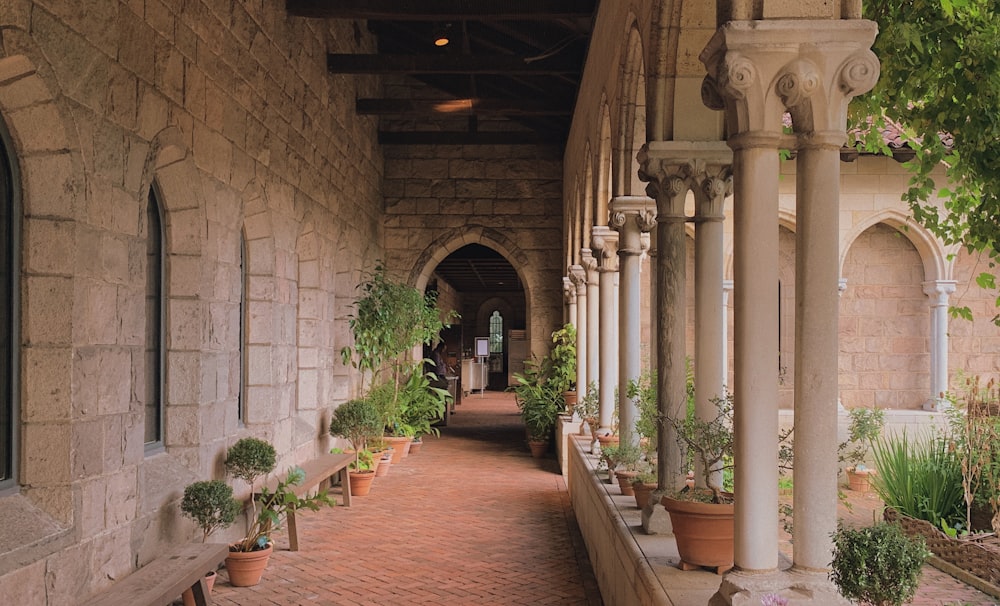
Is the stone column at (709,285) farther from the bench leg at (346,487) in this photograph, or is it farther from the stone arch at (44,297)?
the bench leg at (346,487)

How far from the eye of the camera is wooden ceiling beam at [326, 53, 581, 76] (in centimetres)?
868

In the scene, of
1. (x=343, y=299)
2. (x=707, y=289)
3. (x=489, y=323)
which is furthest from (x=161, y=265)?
(x=489, y=323)

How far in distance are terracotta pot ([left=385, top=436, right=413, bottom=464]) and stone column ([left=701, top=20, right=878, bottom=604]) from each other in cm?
783

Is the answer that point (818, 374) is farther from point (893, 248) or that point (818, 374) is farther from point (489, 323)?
point (489, 323)

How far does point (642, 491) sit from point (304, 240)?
4.57 meters

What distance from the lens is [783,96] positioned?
2.81 metres

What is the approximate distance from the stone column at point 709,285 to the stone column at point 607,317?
3.16 m

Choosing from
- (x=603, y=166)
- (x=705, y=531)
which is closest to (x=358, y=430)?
(x=603, y=166)

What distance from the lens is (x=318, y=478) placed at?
6.70 meters

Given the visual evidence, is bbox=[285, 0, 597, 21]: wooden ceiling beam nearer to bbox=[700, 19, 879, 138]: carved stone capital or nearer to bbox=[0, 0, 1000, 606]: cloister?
bbox=[0, 0, 1000, 606]: cloister

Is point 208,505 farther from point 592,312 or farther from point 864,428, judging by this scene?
point 864,428

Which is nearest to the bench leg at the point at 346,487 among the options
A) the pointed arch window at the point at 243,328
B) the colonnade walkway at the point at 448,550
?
the colonnade walkway at the point at 448,550

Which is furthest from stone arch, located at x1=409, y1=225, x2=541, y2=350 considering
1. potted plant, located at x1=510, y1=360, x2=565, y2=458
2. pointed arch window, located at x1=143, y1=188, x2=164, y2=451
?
pointed arch window, located at x1=143, y1=188, x2=164, y2=451

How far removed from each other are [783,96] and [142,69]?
10.4 feet
